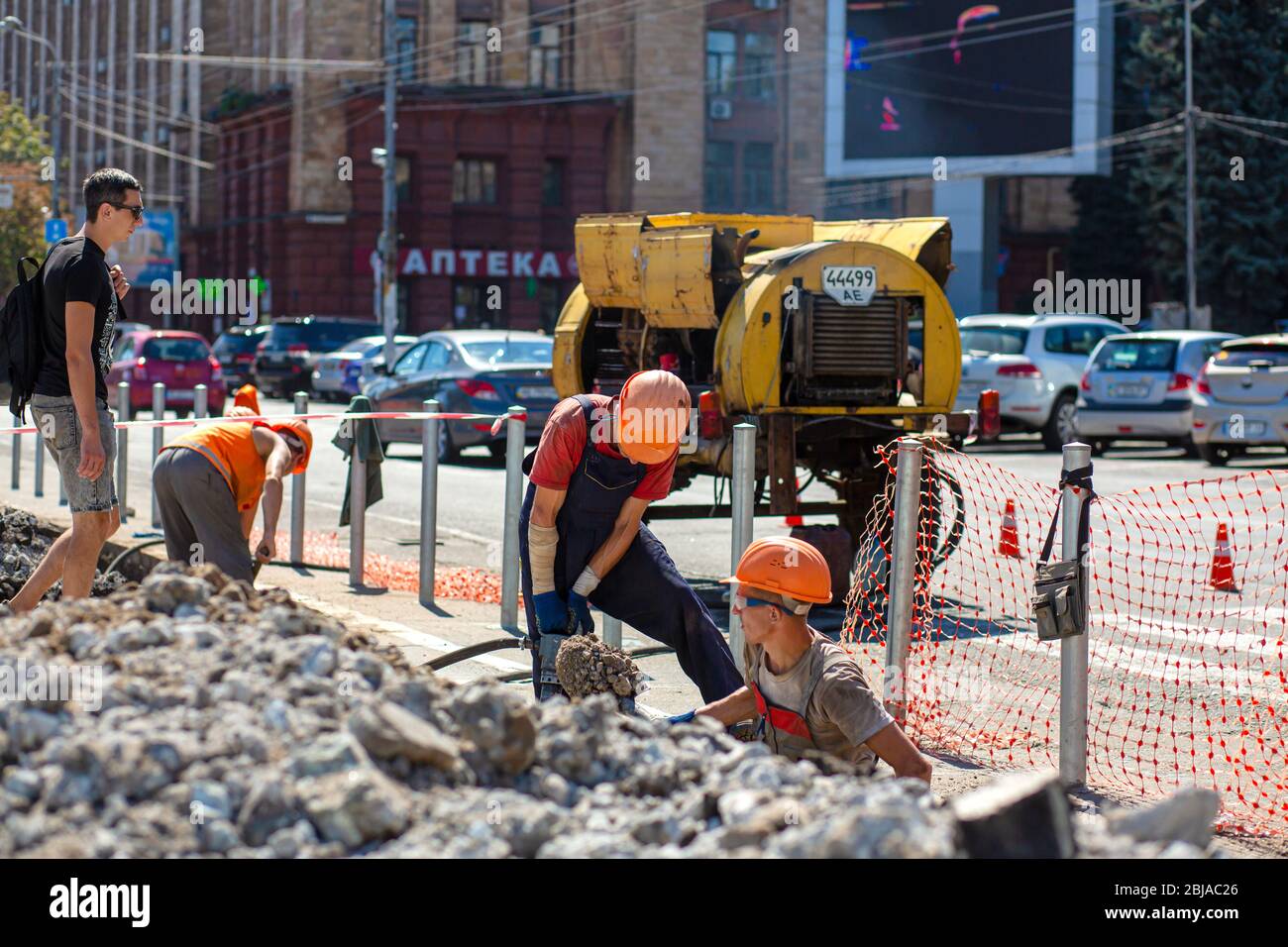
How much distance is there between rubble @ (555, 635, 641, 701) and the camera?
20.6 ft

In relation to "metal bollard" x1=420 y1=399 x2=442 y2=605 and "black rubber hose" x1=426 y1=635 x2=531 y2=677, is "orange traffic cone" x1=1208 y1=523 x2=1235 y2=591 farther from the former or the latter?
"black rubber hose" x1=426 y1=635 x2=531 y2=677

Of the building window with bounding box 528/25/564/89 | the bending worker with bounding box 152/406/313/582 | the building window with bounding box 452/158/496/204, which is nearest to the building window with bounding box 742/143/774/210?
the building window with bounding box 528/25/564/89

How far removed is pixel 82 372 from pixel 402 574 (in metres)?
4.89

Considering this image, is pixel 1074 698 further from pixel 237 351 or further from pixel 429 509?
pixel 237 351

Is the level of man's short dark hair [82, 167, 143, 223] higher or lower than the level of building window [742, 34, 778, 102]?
lower

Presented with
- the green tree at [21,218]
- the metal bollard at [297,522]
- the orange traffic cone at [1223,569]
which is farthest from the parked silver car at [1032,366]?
the green tree at [21,218]

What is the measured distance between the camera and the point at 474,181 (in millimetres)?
55250

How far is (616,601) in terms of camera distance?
22.6 feet

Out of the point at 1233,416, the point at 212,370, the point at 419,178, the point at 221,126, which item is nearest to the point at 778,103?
the point at 419,178

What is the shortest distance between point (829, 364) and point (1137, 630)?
8.53 feet

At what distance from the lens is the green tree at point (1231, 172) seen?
47.7 m

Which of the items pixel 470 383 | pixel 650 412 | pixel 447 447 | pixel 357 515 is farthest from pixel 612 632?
pixel 447 447

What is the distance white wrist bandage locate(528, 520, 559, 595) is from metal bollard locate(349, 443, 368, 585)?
4524 mm
